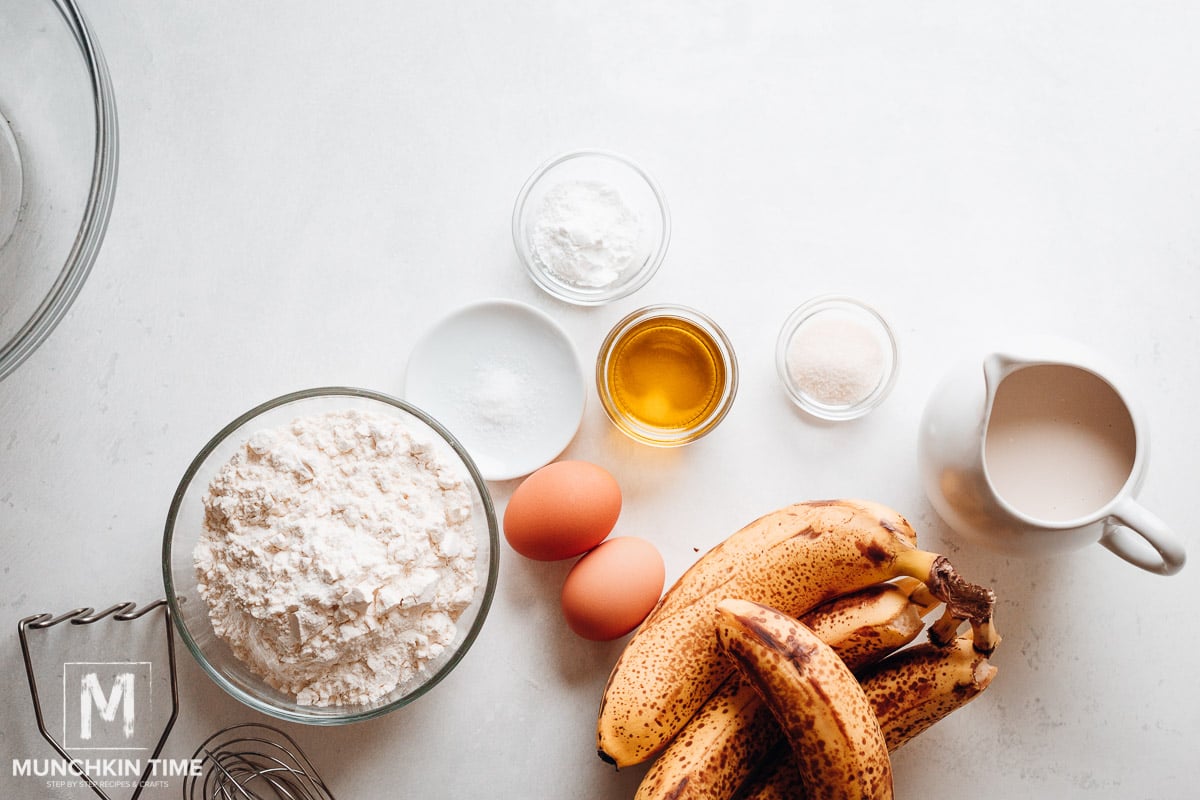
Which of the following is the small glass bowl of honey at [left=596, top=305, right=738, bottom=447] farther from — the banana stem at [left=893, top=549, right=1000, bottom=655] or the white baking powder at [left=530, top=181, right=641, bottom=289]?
the banana stem at [left=893, top=549, right=1000, bottom=655]

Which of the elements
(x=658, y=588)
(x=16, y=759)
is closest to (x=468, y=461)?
(x=658, y=588)

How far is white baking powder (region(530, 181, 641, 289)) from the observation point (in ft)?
3.52

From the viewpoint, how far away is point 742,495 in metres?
1.11

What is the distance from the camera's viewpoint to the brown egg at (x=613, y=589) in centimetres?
100

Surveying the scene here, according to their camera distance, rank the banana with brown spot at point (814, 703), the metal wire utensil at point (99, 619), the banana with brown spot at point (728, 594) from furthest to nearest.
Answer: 1. the metal wire utensil at point (99, 619)
2. the banana with brown spot at point (728, 594)
3. the banana with brown spot at point (814, 703)

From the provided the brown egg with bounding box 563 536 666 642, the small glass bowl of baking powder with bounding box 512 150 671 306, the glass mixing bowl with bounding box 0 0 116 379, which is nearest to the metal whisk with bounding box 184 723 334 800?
the brown egg with bounding box 563 536 666 642

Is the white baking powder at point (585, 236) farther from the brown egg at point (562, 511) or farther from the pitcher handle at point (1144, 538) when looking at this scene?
the pitcher handle at point (1144, 538)

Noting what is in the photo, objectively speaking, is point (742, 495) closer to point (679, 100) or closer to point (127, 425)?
point (679, 100)

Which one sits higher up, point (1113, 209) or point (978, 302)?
point (1113, 209)

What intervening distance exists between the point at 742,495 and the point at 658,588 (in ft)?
0.61

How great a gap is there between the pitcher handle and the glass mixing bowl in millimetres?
1178

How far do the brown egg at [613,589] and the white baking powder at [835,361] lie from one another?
0.31 meters

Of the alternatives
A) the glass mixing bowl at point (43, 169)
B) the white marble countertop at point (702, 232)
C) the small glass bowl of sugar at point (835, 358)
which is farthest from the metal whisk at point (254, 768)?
the small glass bowl of sugar at point (835, 358)

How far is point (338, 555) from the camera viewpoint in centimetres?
91
